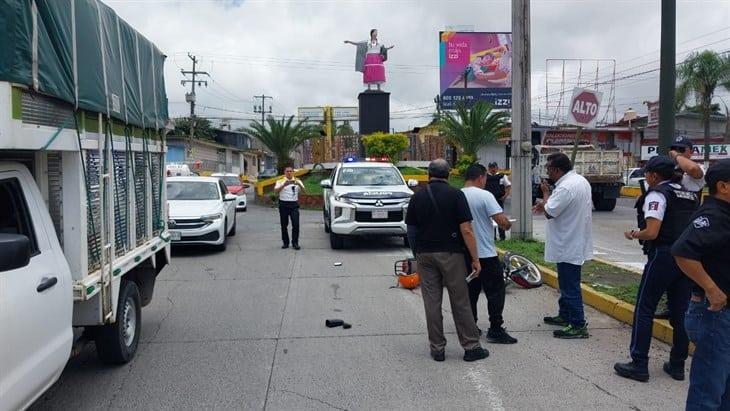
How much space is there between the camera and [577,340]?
6.30m

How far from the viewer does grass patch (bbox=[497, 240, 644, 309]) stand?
763cm

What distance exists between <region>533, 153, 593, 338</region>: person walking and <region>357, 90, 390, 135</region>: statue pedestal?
2445cm

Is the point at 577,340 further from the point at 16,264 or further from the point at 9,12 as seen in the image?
the point at 9,12

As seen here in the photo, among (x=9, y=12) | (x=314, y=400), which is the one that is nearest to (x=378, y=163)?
(x=314, y=400)

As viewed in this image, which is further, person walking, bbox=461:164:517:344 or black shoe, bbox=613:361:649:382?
person walking, bbox=461:164:517:344

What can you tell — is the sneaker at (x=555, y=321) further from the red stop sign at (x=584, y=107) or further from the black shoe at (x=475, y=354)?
the red stop sign at (x=584, y=107)

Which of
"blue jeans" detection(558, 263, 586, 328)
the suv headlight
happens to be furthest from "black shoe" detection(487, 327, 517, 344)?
the suv headlight

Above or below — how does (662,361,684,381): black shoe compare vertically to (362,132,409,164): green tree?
below

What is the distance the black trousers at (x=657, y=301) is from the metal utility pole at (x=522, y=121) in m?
6.93

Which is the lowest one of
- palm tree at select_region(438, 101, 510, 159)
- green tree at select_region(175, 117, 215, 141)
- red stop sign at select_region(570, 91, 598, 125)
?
red stop sign at select_region(570, 91, 598, 125)

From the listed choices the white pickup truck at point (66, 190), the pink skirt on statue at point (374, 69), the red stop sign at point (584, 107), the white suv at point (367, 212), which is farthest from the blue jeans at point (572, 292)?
the pink skirt on statue at point (374, 69)

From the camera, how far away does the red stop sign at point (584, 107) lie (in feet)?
26.1

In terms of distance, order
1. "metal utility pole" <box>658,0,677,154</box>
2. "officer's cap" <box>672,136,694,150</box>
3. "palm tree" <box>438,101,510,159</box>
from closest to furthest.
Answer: "officer's cap" <box>672,136,694,150</box> → "metal utility pole" <box>658,0,677,154</box> → "palm tree" <box>438,101,510,159</box>

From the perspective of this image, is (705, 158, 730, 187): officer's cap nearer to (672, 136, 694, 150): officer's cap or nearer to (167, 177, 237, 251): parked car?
(672, 136, 694, 150): officer's cap
